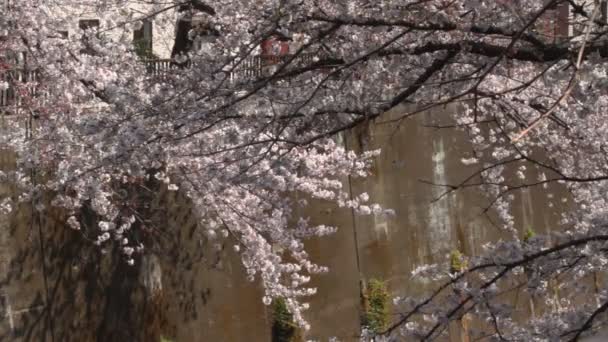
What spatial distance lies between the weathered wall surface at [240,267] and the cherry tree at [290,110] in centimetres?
31

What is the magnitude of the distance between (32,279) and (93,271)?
718mm

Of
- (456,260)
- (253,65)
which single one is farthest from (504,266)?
(456,260)

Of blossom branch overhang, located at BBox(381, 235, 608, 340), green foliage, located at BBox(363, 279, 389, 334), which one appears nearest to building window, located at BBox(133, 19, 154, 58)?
green foliage, located at BBox(363, 279, 389, 334)

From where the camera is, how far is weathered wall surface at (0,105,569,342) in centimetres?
953


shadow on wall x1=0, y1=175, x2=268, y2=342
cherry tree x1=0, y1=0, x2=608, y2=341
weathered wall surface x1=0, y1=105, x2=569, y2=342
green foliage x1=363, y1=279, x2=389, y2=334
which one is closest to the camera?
cherry tree x1=0, y1=0, x2=608, y2=341

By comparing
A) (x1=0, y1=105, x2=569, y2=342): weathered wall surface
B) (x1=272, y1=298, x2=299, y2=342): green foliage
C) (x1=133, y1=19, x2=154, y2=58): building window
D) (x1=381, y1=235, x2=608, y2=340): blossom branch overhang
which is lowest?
(x1=381, y1=235, x2=608, y2=340): blossom branch overhang

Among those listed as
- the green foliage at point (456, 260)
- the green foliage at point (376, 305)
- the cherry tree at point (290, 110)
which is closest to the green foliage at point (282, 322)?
the cherry tree at point (290, 110)

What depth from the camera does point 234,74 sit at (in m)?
6.54

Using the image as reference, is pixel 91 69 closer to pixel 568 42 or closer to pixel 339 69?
pixel 339 69

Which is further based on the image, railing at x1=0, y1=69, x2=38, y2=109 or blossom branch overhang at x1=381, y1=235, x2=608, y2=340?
railing at x1=0, y1=69, x2=38, y2=109

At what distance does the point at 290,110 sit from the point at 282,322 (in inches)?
225

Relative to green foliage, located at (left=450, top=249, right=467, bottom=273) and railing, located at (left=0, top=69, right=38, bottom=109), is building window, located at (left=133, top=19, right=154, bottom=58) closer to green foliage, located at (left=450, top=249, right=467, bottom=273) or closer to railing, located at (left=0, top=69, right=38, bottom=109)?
railing, located at (left=0, top=69, right=38, bottom=109)

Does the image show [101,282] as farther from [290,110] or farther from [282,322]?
[290,110]

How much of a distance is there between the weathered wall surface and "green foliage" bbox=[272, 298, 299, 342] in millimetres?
120
